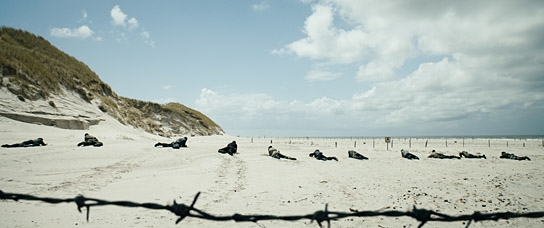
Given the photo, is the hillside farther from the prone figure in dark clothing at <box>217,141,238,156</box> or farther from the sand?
the prone figure in dark clothing at <box>217,141,238,156</box>

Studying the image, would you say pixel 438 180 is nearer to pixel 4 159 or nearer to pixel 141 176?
pixel 141 176

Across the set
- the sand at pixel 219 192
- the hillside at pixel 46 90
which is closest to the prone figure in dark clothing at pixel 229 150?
the sand at pixel 219 192

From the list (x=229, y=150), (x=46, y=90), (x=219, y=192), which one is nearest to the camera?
(x=219, y=192)

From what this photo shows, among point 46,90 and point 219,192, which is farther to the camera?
point 46,90

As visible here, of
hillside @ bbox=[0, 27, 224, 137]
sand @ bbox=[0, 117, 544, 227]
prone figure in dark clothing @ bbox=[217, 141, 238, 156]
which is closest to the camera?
sand @ bbox=[0, 117, 544, 227]

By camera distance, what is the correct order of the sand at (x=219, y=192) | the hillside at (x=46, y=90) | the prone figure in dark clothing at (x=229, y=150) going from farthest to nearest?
the hillside at (x=46, y=90) → the prone figure in dark clothing at (x=229, y=150) → the sand at (x=219, y=192)

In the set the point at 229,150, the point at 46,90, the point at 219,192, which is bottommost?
the point at 219,192

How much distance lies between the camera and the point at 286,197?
796cm

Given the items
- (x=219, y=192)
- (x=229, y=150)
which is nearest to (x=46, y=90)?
(x=229, y=150)

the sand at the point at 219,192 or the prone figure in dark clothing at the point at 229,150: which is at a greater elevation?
the prone figure in dark clothing at the point at 229,150

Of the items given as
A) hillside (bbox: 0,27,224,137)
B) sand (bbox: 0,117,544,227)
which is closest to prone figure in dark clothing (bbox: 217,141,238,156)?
sand (bbox: 0,117,544,227)

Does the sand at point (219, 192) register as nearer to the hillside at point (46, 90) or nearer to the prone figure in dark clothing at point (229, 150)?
the prone figure in dark clothing at point (229, 150)

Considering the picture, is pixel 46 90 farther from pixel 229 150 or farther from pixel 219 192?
pixel 219 192

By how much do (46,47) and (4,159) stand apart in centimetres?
3408
